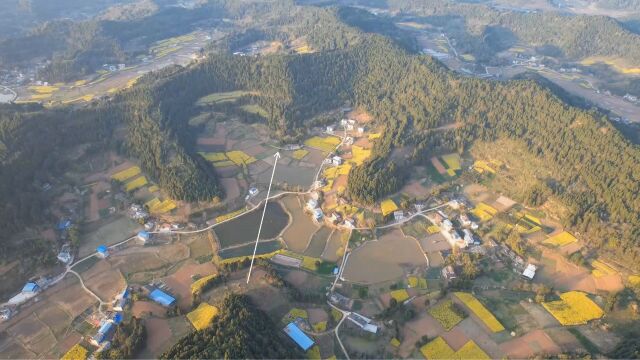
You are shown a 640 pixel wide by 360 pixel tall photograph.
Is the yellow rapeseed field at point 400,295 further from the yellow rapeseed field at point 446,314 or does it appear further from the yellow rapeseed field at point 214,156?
the yellow rapeseed field at point 214,156

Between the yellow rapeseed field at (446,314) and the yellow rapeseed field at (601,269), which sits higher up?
the yellow rapeseed field at (601,269)

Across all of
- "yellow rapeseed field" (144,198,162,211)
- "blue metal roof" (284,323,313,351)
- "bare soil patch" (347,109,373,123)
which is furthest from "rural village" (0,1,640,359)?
"bare soil patch" (347,109,373,123)

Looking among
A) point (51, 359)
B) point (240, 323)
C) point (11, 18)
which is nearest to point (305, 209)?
point (240, 323)

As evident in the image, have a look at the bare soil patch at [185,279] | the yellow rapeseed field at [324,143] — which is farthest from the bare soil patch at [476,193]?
the bare soil patch at [185,279]

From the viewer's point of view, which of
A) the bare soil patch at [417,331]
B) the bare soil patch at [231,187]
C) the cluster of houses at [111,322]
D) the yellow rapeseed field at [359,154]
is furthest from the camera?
the yellow rapeseed field at [359,154]

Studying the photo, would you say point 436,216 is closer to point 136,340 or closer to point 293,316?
point 293,316
